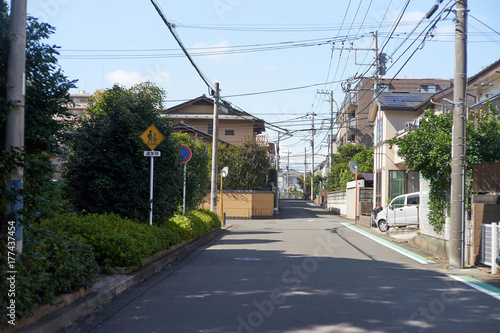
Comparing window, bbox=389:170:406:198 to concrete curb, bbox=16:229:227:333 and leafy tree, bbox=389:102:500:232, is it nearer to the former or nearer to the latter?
leafy tree, bbox=389:102:500:232

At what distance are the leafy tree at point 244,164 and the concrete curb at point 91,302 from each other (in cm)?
2618

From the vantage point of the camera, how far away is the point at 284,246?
1565cm

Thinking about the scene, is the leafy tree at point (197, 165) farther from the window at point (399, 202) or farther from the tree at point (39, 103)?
the tree at point (39, 103)

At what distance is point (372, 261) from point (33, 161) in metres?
9.00

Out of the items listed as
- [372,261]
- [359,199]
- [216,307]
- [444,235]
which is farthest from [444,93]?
[216,307]

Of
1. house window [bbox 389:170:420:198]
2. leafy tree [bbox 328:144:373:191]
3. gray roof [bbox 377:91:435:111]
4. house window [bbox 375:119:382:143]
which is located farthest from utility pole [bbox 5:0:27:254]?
leafy tree [bbox 328:144:373:191]

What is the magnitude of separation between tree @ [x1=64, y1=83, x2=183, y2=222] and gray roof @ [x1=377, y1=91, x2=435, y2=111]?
21481 mm

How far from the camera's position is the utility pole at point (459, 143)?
11227 mm

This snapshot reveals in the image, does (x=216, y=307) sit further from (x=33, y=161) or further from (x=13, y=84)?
(x=13, y=84)

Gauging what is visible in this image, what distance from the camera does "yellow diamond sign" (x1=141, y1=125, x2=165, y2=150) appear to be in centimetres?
1161

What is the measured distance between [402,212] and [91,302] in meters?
18.3

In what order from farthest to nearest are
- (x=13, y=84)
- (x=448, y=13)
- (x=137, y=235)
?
(x=448, y=13)
(x=137, y=235)
(x=13, y=84)

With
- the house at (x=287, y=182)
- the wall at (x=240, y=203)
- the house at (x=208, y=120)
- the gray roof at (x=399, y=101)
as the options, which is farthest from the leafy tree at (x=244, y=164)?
the house at (x=287, y=182)

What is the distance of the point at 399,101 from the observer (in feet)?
107
